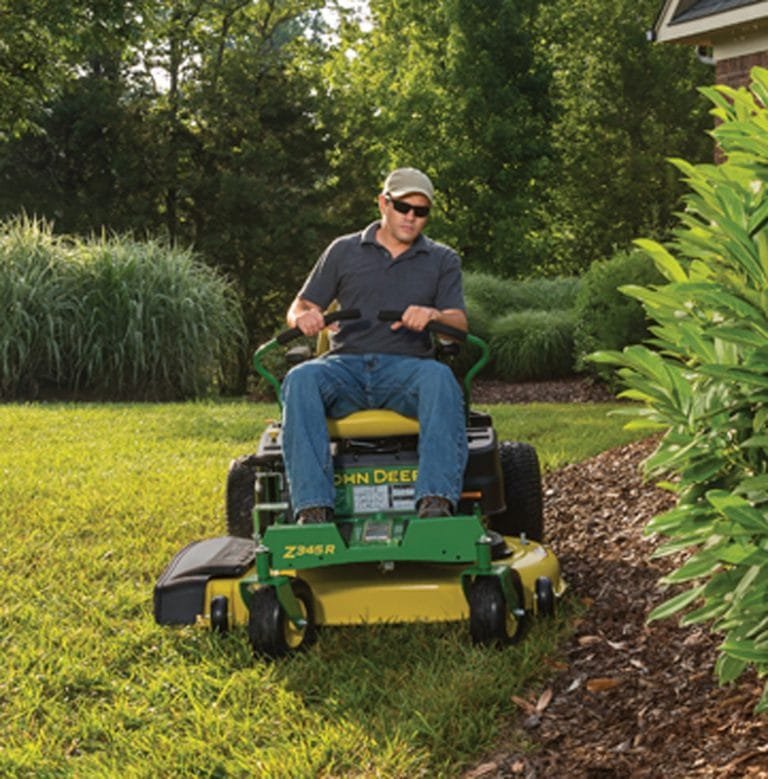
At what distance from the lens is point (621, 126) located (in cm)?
2884

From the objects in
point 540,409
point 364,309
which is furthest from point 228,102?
point 364,309

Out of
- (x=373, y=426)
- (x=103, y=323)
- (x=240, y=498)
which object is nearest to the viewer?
(x=373, y=426)

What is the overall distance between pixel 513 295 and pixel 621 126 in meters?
12.5

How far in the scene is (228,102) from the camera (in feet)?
82.6

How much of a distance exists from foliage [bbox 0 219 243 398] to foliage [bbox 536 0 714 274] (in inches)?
583

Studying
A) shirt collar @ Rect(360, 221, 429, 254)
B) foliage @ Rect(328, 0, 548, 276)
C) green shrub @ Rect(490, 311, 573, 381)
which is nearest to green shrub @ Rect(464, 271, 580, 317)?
green shrub @ Rect(490, 311, 573, 381)

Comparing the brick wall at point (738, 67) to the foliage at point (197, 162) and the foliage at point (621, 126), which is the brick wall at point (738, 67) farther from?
the foliage at point (621, 126)

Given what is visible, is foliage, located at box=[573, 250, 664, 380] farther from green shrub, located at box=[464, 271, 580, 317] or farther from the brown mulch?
the brown mulch

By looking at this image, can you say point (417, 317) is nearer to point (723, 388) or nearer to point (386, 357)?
point (386, 357)

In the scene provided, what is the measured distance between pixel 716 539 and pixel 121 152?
24.0 m

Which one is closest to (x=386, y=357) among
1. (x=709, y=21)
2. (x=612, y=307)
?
(x=709, y=21)

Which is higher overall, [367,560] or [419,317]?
A: [419,317]

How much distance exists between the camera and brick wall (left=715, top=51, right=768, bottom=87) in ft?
31.7

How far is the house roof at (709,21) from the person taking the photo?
944 centimetres
